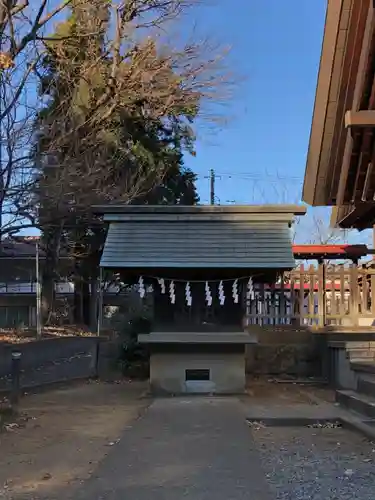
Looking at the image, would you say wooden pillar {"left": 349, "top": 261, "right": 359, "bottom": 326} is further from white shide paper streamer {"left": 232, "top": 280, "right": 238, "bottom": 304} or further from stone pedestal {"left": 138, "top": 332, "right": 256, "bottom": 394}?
white shide paper streamer {"left": 232, "top": 280, "right": 238, "bottom": 304}

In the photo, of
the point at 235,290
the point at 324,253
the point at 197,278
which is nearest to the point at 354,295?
the point at 324,253

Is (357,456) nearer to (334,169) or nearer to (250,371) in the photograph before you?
(334,169)

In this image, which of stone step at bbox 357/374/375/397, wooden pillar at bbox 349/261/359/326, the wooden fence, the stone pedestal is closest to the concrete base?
the stone pedestal

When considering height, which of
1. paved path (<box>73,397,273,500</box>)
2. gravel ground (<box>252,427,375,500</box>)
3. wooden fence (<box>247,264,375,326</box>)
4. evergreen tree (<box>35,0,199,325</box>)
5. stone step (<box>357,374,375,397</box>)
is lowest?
gravel ground (<box>252,427,375,500</box>)

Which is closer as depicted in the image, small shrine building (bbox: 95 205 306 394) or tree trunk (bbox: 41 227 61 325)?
small shrine building (bbox: 95 205 306 394)

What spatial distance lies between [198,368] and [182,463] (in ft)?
20.6

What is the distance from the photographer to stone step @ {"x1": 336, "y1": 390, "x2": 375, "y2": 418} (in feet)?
28.3

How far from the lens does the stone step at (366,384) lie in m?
9.48

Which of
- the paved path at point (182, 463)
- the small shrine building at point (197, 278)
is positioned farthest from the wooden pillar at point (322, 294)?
the paved path at point (182, 463)

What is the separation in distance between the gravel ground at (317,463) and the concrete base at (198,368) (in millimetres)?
3603

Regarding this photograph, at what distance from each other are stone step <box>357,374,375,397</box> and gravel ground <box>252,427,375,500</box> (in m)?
1.25

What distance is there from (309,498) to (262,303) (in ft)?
34.2

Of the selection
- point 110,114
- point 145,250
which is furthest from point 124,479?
point 110,114

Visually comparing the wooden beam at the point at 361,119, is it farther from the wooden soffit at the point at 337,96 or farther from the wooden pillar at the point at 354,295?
the wooden pillar at the point at 354,295
